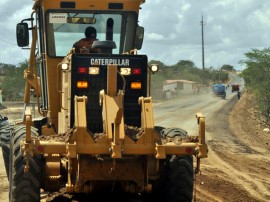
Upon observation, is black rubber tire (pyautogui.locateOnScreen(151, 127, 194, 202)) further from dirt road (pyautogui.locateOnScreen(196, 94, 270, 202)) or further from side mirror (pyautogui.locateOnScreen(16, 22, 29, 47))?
side mirror (pyautogui.locateOnScreen(16, 22, 29, 47))

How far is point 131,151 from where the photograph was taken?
7145mm

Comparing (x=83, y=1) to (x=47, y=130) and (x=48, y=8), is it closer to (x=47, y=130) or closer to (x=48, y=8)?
(x=48, y=8)

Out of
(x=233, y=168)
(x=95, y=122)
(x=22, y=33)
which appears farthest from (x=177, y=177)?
(x=233, y=168)

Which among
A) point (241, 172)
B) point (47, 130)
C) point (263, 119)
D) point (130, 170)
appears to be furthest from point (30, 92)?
point (263, 119)

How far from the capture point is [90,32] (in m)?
9.45

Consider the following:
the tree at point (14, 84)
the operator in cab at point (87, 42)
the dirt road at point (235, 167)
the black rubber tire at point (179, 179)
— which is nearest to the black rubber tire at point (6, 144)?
the operator in cab at point (87, 42)

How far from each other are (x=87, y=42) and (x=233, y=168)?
27.9ft

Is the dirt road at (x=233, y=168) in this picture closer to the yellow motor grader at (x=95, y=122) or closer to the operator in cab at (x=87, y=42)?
the yellow motor grader at (x=95, y=122)

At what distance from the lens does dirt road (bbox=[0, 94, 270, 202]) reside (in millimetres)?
12180

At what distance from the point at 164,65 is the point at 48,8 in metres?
114

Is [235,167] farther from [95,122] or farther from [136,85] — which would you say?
[95,122]

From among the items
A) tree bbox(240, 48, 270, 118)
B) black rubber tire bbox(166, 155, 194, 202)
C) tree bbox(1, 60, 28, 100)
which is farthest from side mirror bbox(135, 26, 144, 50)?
tree bbox(1, 60, 28, 100)

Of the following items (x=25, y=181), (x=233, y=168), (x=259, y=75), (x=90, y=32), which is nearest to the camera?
(x=25, y=181)

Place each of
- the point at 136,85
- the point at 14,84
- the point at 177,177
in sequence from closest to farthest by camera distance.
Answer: the point at 177,177 < the point at 136,85 < the point at 14,84
